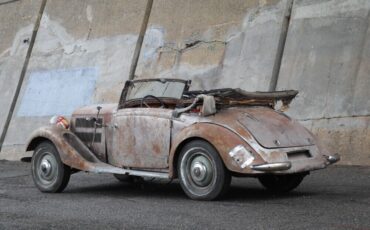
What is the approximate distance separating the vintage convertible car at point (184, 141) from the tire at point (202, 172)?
0.04ft

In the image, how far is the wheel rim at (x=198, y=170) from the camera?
6.87m

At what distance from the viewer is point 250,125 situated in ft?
22.7

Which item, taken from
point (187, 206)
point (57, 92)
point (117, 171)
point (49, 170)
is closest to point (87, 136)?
point (49, 170)

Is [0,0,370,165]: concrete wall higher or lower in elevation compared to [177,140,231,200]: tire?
higher

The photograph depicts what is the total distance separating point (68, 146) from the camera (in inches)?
324

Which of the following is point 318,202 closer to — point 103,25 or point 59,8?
point 103,25

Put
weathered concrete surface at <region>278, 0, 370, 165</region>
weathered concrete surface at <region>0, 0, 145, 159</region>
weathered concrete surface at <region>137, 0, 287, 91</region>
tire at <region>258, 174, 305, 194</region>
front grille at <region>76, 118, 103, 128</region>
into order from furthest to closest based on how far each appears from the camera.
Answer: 1. weathered concrete surface at <region>0, 0, 145, 159</region>
2. weathered concrete surface at <region>137, 0, 287, 91</region>
3. weathered concrete surface at <region>278, 0, 370, 165</region>
4. front grille at <region>76, 118, 103, 128</region>
5. tire at <region>258, 174, 305, 194</region>

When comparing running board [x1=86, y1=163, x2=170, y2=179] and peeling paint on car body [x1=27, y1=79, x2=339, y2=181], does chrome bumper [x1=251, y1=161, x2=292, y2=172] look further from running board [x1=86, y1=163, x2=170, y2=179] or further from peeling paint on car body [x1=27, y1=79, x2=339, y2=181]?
running board [x1=86, y1=163, x2=170, y2=179]

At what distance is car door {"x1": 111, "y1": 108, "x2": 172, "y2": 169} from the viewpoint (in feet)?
24.4

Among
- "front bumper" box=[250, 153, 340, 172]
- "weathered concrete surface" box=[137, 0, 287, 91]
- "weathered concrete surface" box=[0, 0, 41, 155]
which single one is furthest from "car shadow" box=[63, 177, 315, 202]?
"weathered concrete surface" box=[0, 0, 41, 155]

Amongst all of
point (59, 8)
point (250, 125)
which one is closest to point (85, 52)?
point (59, 8)

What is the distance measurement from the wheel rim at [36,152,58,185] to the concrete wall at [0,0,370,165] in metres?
4.39

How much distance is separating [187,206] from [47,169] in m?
2.64

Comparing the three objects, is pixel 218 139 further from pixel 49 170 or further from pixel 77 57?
pixel 77 57
